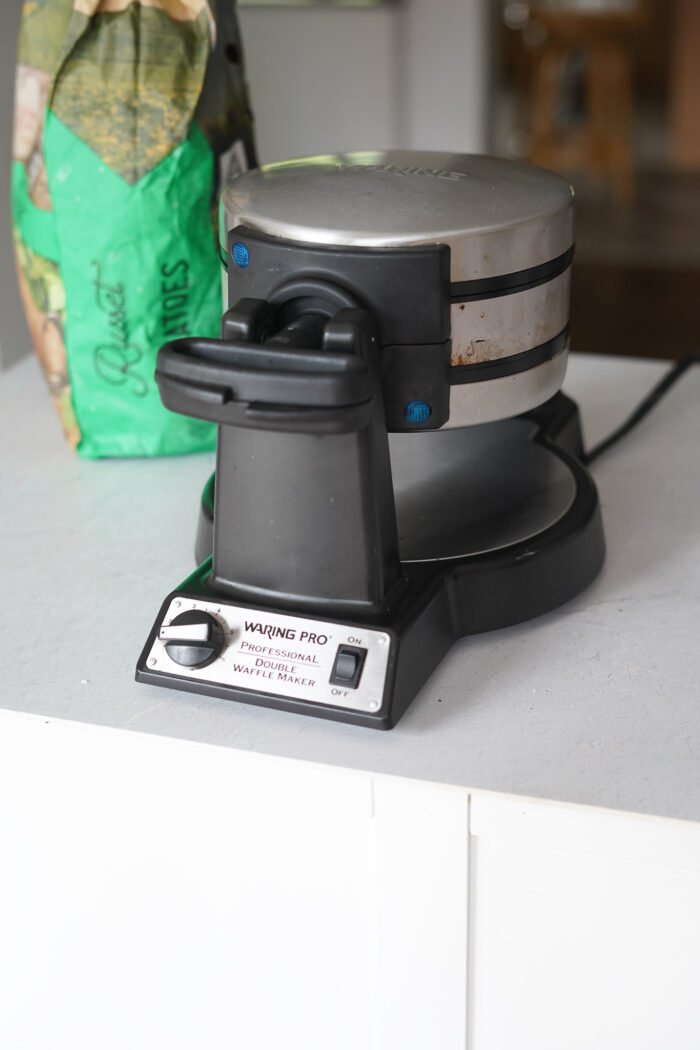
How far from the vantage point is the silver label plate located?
0.61 metres

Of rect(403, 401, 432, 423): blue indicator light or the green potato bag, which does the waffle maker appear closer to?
rect(403, 401, 432, 423): blue indicator light

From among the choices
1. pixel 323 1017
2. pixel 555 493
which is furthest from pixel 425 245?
pixel 323 1017

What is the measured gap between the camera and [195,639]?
0.63 m

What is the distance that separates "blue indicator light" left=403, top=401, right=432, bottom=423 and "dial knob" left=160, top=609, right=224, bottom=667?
0.16m

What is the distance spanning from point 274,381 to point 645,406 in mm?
544

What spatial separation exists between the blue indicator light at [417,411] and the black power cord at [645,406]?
325 millimetres

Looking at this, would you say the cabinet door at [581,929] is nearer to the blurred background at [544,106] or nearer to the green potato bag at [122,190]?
the green potato bag at [122,190]

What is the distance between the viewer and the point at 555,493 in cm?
76

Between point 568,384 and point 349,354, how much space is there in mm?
577

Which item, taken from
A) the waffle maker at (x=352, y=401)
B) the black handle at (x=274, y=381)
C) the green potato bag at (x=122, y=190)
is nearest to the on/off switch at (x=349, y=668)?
the waffle maker at (x=352, y=401)

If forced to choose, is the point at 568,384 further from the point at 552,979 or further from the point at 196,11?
the point at 552,979

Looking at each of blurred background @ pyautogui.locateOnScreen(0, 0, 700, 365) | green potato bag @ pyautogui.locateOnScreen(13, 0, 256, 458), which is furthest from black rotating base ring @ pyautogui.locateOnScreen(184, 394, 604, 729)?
blurred background @ pyautogui.locateOnScreen(0, 0, 700, 365)

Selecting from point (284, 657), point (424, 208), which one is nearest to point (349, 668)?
point (284, 657)

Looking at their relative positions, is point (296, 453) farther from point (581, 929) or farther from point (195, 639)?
point (581, 929)
